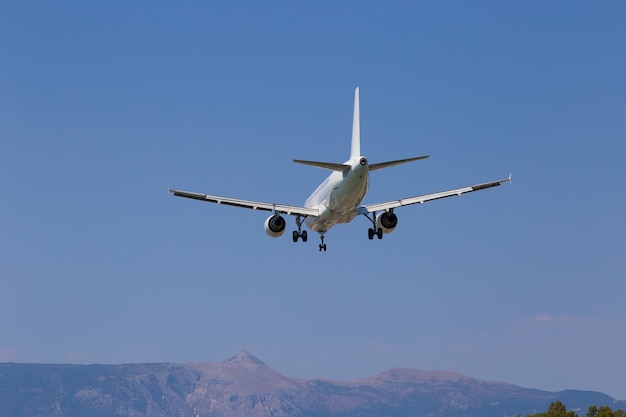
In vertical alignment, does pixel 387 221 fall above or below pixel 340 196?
above

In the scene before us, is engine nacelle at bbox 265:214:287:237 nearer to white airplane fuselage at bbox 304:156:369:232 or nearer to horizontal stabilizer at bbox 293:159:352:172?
white airplane fuselage at bbox 304:156:369:232

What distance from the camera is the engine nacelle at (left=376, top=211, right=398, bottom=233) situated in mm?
105500

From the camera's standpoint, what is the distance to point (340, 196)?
97562 millimetres

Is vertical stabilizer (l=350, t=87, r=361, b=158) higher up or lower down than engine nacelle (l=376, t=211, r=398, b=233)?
higher up

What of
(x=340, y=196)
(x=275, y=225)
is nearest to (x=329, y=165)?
(x=340, y=196)

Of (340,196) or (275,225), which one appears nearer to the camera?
(340,196)

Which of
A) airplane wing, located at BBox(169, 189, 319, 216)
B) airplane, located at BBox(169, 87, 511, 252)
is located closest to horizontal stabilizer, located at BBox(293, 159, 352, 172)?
airplane, located at BBox(169, 87, 511, 252)

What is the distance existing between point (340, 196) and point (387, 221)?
378 inches

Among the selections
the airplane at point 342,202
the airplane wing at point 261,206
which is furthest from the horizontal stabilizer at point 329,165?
the airplane wing at point 261,206

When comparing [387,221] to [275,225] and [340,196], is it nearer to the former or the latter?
[340,196]

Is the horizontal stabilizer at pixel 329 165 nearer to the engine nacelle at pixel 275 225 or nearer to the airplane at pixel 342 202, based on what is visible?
the airplane at pixel 342 202

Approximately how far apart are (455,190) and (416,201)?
13.8ft

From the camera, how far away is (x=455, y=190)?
356ft

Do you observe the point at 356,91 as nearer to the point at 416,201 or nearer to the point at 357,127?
the point at 357,127
